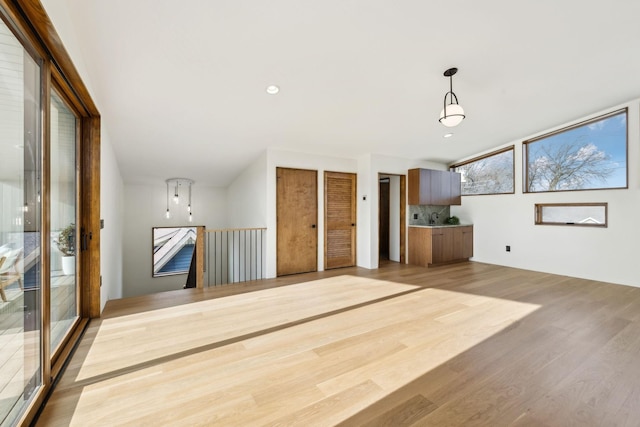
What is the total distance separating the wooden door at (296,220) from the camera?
491cm

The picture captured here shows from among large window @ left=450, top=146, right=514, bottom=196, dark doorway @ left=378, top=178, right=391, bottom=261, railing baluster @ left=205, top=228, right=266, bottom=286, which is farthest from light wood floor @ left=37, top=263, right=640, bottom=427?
dark doorway @ left=378, top=178, right=391, bottom=261

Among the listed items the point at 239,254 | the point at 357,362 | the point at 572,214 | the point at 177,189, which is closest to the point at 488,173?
the point at 572,214

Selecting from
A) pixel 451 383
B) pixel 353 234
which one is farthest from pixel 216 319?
pixel 353 234

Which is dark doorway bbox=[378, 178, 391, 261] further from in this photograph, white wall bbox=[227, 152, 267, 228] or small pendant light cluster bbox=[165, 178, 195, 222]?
small pendant light cluster bbox=[165, 178, 195, 222]

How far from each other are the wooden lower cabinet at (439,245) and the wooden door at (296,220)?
232cm

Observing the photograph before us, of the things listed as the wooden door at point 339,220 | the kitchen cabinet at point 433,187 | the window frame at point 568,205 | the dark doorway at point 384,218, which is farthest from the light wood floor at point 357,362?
the dark doorway at point 384,218

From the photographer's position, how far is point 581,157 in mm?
4699

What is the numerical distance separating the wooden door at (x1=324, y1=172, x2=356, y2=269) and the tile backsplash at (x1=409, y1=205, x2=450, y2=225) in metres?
1.52

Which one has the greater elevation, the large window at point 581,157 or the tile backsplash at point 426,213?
the large window at point 581,157

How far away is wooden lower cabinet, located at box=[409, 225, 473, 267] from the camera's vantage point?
5.57 m

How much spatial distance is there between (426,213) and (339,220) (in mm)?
2384

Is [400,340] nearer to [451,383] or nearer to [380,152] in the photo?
[451,383]

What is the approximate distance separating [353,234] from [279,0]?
4415mm

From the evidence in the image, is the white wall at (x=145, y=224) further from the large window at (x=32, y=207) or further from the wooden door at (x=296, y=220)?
the large window at (x=32, y=207)
